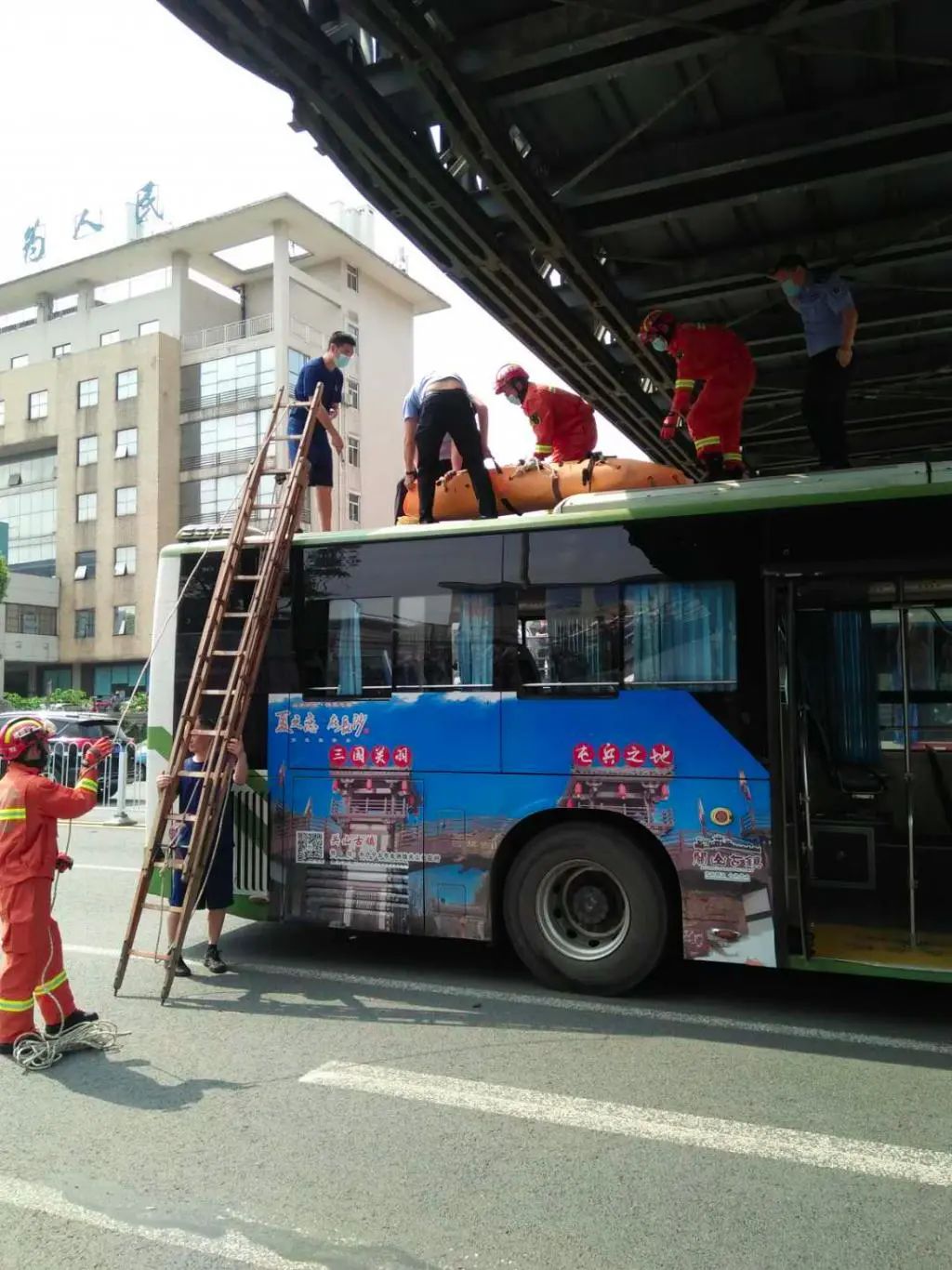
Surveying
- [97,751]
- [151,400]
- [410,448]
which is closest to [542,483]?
[410,448]

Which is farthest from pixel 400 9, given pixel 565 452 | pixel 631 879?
pixel 631 879

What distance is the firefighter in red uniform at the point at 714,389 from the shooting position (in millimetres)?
6770

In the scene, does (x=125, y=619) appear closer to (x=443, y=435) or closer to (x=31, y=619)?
(x=31, y=619)

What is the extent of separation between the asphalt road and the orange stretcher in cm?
333

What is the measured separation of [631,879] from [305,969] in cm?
244

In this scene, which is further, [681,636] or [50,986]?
[681,636]

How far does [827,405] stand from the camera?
670 cm

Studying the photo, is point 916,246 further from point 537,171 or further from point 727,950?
point 727,950

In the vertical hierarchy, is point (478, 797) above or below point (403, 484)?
below

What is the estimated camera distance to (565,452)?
7898 millimetres

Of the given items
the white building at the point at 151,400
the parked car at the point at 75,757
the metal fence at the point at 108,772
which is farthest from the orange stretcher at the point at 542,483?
the white building at the point at 151,400

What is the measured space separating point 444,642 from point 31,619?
4632 centimetres

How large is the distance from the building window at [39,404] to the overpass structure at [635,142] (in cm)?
4580

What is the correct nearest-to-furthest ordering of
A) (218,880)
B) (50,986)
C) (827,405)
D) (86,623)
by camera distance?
(50,986), (218,880), (827,405), (86,623)
